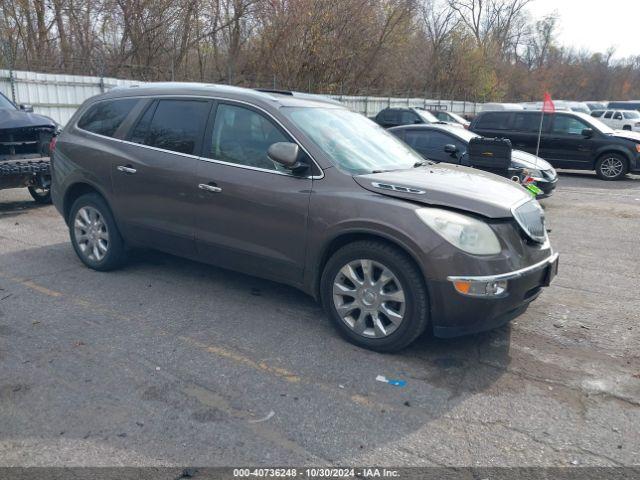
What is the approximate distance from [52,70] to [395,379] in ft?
58.5

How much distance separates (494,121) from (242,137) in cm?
1253

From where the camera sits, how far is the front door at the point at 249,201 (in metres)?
4.36

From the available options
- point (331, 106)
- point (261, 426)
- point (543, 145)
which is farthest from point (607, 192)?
point (261, 426)

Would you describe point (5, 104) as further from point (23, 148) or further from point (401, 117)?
point (401, 117)

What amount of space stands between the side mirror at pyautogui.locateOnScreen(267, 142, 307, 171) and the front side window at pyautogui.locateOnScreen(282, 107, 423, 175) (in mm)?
252

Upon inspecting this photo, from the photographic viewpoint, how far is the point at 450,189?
4012mm

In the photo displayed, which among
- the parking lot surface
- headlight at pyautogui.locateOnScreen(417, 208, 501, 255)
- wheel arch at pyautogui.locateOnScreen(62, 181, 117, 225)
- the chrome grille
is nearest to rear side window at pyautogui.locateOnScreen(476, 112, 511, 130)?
the parking lot surface

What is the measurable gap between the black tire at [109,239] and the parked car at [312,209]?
0.04 feet

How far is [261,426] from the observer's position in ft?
10.4

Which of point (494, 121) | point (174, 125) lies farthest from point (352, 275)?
point (494, 121)

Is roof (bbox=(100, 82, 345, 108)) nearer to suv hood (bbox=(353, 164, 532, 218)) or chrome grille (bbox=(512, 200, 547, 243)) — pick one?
suv hood (bbox=(353, 164, 532, 218))

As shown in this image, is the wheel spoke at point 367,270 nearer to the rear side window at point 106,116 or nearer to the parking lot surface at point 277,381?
the parking lot surface at point 277,381

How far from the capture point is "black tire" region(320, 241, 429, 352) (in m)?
3.82

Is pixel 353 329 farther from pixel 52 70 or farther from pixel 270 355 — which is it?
pixel 52 70
